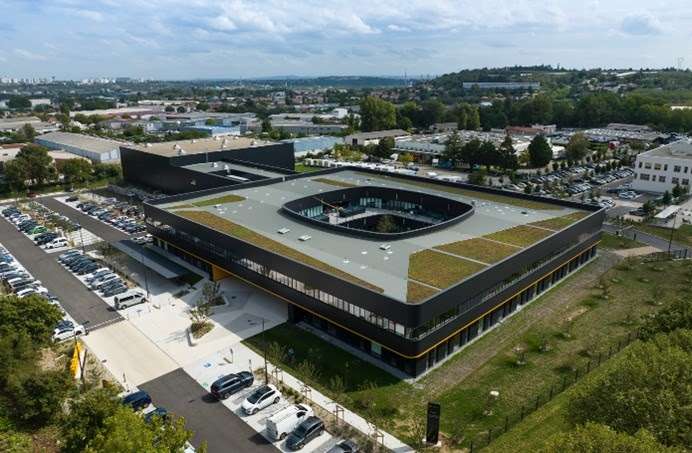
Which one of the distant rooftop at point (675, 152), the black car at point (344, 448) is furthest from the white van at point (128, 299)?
the distant rooftop at point (675, 152)

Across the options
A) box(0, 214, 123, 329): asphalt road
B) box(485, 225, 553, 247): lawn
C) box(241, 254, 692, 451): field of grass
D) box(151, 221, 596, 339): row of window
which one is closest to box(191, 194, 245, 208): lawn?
box(151, 221, 596, 339): row of window

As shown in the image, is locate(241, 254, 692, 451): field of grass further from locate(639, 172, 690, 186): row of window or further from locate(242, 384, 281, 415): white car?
locate(639, 172, 690, 186): row of window

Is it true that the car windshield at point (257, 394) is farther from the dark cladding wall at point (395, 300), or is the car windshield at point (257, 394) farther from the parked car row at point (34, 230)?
the parked car row at point (34, 230)

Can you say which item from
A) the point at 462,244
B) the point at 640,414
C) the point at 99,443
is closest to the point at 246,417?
the point at 99,443

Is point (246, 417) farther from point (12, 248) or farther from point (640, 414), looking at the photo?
point (12, 248)

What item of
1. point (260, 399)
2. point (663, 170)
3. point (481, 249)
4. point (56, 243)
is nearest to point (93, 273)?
point (56, 243)
